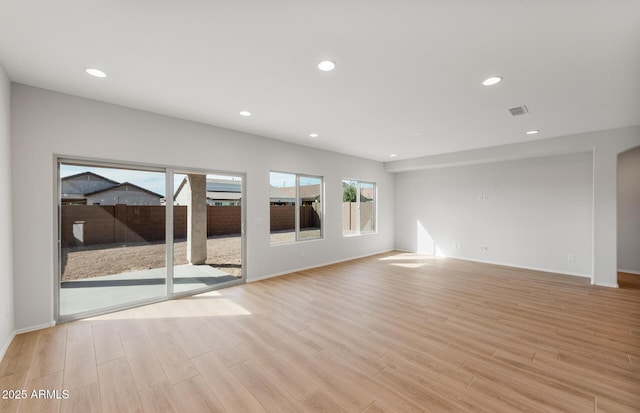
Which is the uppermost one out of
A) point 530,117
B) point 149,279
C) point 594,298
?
point 530,117

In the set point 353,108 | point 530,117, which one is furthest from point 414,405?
point 530,117

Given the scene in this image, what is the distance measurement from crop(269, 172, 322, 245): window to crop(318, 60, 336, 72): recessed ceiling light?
2927 millimetres

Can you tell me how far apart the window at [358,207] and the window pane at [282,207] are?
1588 mm

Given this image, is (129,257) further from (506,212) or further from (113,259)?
(506,212)

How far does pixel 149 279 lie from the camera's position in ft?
12.6

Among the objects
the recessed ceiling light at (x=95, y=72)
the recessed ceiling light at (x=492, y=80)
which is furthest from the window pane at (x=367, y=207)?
the recessed ceiling light at (x=95, y=72)

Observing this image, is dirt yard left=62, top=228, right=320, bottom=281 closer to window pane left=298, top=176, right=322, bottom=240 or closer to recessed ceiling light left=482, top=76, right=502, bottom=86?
window pane left=298, top=176, right=322, bottom=240

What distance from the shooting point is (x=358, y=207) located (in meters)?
7.34

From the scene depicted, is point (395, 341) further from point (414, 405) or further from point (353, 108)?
point (353, 108)

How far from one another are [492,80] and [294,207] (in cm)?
405

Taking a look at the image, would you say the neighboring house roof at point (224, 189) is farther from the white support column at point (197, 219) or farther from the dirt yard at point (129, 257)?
the dirt yard at point (129, 257)

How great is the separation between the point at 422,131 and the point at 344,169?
7.89 feet

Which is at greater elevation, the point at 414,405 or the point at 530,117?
the point at 530,117

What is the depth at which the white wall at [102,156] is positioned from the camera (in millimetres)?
2854
